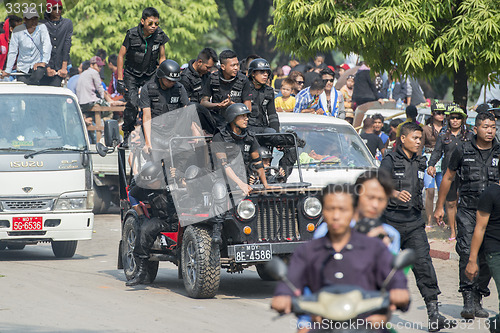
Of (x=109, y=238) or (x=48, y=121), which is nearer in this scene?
(x=48, y=121)

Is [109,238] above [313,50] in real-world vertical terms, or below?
below

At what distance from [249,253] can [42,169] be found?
4.57 m

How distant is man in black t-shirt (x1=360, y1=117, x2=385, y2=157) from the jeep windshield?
143 inches

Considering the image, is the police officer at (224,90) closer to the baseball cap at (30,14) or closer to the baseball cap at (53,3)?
the baseball cap at (30,14)

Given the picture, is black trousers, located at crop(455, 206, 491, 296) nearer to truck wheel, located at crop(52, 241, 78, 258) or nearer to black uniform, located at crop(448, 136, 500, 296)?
black uniform, located at crop(448, 136, 500, 296)

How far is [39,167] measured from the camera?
13.3m

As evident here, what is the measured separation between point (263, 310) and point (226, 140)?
209cm

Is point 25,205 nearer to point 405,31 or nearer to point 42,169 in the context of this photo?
point 42,169

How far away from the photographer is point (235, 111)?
410 inches

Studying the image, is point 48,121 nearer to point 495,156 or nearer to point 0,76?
point 0,76

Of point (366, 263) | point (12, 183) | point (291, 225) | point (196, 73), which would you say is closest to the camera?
point (366, 263)

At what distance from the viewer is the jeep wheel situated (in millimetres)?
11656

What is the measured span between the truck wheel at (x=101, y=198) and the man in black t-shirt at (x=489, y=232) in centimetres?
1230

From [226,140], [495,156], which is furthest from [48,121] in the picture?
[495,156]
